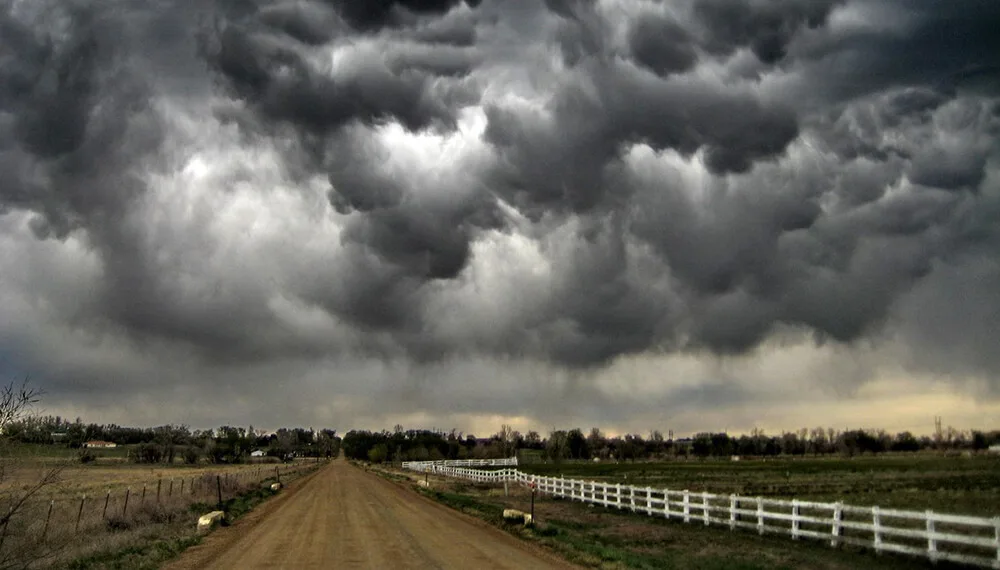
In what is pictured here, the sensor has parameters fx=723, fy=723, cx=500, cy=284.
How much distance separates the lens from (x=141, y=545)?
866 inches

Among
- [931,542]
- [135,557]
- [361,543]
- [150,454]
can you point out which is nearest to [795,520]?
[931,542]

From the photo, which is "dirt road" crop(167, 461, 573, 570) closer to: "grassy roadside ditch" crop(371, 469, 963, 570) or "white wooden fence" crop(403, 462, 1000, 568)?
"grassy roadside ditch" crop(371, 469, 963, 570)

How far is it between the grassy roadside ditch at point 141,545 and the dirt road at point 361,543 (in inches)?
24.2

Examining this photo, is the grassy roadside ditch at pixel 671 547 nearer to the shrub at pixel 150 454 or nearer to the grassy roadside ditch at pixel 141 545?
the grassy roadside ditch at pixel 141 545

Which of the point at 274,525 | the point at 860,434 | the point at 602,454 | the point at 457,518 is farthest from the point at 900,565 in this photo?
the point at 602,454

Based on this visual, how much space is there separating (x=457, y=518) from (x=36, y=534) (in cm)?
1733

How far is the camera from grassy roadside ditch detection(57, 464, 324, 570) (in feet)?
60.1

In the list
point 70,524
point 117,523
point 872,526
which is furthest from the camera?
point 117,523

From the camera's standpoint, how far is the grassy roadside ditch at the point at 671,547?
18750 mm

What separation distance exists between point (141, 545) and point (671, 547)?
16.4 metres

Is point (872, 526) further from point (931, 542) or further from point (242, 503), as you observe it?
point (242, 503)

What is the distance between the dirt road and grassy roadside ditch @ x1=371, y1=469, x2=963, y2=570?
3.50 ft

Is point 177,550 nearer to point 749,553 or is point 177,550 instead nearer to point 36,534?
point 36,534

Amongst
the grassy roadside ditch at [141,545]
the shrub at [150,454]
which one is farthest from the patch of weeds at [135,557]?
the shrub at [150,454]
